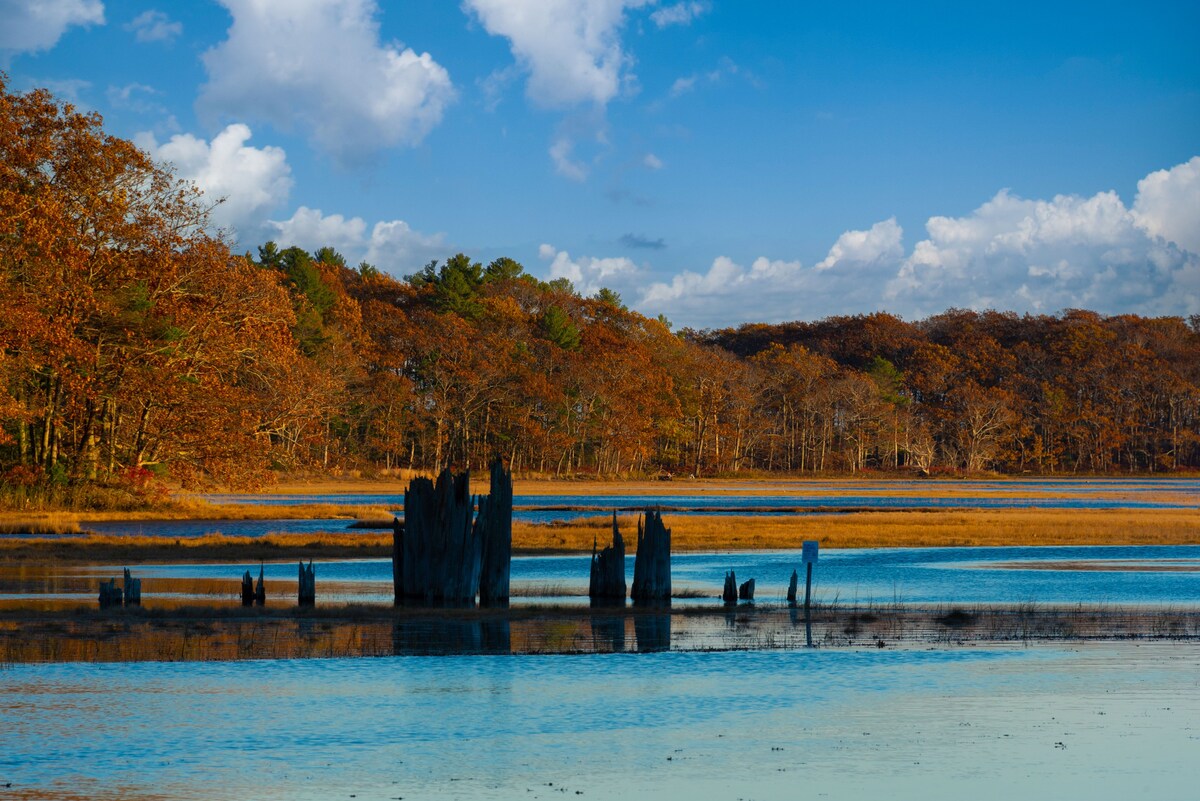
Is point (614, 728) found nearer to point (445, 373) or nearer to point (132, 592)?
point (132, 592)

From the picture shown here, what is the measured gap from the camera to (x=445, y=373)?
108 metres

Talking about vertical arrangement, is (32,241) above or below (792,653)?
above

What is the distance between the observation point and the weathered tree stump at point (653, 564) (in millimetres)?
28844

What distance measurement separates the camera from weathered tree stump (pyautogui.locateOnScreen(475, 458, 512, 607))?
1136 inches

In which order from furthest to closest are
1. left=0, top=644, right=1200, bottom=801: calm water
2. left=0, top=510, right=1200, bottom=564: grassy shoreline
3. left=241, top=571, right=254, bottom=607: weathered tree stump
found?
left=0, top=510, right=1200, bottom=564: grassy shoreline → left=241, top=571, right=254, bottom=607: weathered tree stump → left=0, top=644, right=1200, bottom=801: calm water

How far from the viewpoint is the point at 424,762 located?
1471 centimetres

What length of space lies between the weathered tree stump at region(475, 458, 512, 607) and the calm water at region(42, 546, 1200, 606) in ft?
3.95

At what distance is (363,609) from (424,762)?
1285cm

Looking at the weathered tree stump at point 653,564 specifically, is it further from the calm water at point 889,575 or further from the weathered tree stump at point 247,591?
the weathered tree stump at point 247,591

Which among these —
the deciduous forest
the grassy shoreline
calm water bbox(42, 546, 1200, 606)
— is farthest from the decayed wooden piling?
the deciduous forest

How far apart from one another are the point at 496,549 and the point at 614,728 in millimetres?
12611

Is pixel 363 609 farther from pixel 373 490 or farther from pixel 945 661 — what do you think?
pixel 373 490

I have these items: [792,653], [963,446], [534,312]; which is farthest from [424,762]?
[963,446]

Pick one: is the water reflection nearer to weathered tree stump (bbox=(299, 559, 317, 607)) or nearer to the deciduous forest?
weathered tree stump (bbox=(299, 559, 317, 607))
